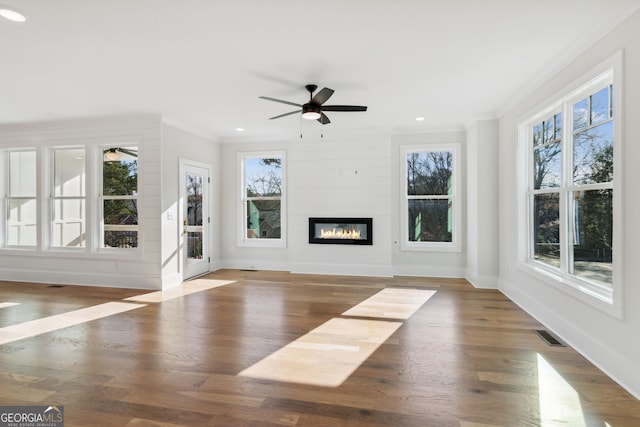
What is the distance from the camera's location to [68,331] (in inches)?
132

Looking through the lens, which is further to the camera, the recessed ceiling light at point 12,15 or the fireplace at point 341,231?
the fireplace at point 341,231

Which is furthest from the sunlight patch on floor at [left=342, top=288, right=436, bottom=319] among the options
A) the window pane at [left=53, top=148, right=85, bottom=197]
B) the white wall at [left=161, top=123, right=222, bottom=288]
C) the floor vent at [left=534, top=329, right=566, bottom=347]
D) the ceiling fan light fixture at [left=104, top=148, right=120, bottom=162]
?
the window pane at [left=53, top=148, right=85, bottom=197]

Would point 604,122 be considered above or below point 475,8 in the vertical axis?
below

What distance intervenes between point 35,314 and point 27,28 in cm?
321

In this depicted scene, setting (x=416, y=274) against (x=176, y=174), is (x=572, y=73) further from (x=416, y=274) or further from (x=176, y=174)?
(x=176, y=174)

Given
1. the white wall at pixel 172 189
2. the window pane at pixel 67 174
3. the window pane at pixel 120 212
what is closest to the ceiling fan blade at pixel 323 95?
the white wall at pixel 172 189

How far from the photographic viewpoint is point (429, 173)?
20.0ft

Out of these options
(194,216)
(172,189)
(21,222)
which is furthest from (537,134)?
(21,222)

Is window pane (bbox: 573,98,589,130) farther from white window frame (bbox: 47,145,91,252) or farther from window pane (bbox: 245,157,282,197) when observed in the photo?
white window frame (bbox: 47,145,91,252)

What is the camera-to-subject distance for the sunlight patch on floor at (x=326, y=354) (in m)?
2.46

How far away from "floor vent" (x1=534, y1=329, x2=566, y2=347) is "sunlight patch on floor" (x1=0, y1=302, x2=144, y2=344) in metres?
4.71

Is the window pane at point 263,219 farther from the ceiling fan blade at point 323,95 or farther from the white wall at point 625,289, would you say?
the white wall at point 625,289

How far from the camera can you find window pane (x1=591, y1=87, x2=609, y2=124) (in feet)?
8.87

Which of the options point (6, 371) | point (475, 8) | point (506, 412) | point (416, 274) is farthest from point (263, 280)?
point (475, 8)
